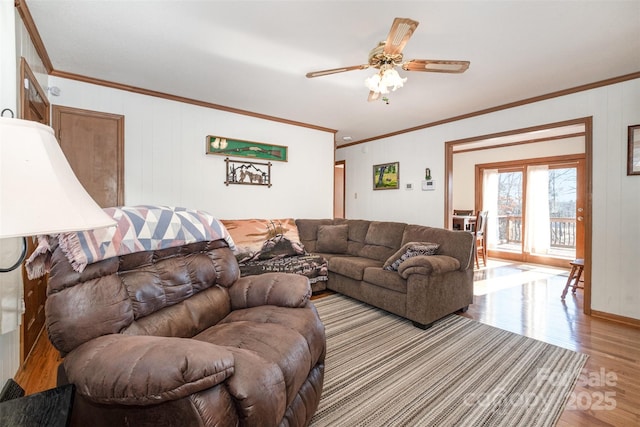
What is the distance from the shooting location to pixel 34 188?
682 millimetres

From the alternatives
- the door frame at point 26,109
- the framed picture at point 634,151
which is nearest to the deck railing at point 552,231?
the framed picture at point 634,151

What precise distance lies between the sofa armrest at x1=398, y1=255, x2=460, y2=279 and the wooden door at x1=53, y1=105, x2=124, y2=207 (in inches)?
126

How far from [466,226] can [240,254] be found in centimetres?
439

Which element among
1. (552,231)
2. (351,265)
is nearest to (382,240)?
(351,265)

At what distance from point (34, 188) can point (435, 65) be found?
2.34m

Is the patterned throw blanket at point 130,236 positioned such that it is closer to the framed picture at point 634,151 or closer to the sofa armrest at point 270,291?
the sofa armrest at point 270,291

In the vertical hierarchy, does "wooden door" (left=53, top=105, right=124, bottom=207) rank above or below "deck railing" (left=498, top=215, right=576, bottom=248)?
above

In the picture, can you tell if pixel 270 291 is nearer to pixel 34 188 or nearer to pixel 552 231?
pixel 34 188

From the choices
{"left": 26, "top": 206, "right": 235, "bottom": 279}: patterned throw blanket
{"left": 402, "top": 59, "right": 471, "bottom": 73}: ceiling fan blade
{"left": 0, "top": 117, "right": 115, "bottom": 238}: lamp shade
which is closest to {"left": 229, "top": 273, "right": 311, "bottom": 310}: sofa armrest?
{"left": 26, "top": 206, "right": 235, "bottom": 279}: patterned throw blanket

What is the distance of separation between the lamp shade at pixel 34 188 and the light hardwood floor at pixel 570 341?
1.87 metres

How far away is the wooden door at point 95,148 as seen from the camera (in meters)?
2.93

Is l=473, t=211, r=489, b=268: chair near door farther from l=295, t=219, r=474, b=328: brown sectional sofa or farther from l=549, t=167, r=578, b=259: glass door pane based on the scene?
l=295, t=219, r=474, b=328: brown sectional sofa

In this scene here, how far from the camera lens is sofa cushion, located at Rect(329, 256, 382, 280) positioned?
10.9ft

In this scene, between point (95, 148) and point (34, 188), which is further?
point (95, 148)
